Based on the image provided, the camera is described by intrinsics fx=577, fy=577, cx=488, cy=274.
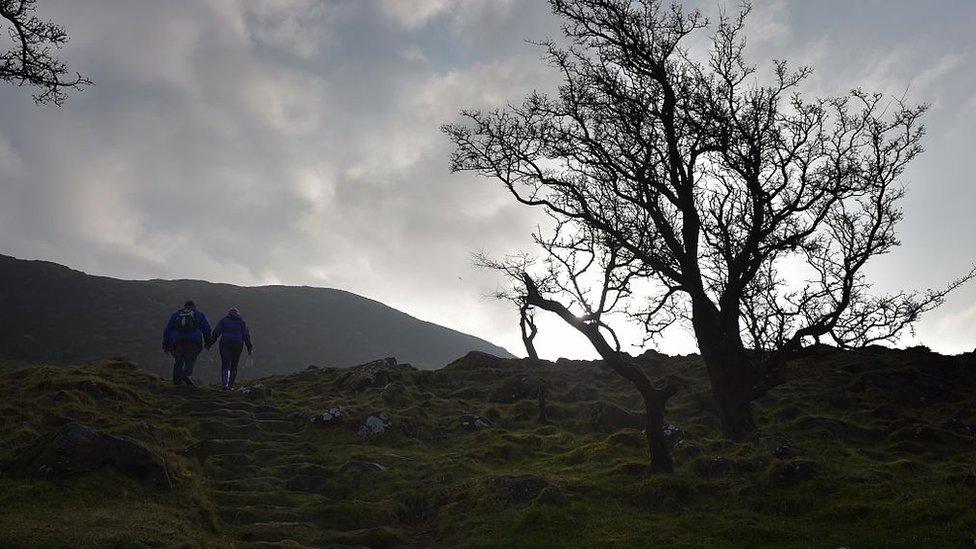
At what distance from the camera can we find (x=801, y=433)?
65.5ft

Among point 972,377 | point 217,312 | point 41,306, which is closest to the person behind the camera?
point 972,377

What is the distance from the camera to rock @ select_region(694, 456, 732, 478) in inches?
563

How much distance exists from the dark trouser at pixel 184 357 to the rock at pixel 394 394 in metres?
7.84

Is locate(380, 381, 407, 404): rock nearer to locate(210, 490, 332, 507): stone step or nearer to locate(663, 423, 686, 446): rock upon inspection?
locate(210, 490, 332, 507): stone step

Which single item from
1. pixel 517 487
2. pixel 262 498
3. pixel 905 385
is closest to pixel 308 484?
pixel 262 498

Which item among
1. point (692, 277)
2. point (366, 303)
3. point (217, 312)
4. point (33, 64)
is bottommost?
point (692, 277)

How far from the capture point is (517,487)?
43.4 ft

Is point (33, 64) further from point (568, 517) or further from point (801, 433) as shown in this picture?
point (801, 433)

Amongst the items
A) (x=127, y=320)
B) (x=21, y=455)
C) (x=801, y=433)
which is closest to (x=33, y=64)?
(x=21, y=455)

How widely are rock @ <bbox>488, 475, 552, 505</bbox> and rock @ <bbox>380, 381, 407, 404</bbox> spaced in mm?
11833

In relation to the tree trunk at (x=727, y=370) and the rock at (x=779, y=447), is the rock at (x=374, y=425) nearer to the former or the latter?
the tree trunk at (x=727, y=370)

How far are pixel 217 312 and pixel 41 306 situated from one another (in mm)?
28753

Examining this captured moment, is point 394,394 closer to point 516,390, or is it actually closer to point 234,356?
point 516,390

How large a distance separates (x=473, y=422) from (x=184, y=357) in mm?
12237
